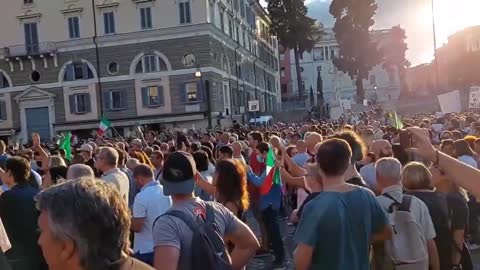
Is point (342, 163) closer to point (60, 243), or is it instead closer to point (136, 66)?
point (60, 243)

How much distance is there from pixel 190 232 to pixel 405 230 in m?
2.05

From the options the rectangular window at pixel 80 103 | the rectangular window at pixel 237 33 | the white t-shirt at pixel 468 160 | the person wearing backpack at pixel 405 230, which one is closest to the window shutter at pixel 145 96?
the rectangular window at pixel 80 103

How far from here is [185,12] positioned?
47344mm

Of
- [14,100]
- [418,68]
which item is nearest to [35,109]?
[14,100]

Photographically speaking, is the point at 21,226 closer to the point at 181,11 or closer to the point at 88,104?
the point at 181,11

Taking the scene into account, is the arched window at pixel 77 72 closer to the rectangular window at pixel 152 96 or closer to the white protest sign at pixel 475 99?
the rectangular window at pixel 152 96

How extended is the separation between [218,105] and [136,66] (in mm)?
6872

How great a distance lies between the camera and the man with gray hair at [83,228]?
2.23m

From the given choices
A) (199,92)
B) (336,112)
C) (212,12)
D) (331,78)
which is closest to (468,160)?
(336,112)

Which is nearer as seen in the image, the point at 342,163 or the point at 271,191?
the point at 342,163

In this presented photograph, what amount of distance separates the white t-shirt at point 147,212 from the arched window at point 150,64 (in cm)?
4228

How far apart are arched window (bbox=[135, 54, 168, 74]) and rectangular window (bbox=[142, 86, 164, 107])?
1360 mm

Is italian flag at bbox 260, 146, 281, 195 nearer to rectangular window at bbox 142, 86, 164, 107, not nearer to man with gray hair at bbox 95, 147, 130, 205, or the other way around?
man with gray hair at bbox 95, 147, 130, 205

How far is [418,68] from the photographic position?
99750 millimetres
